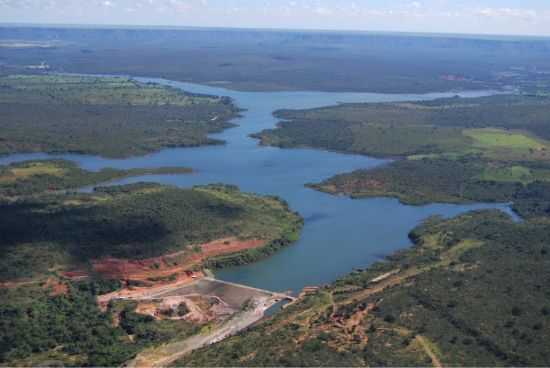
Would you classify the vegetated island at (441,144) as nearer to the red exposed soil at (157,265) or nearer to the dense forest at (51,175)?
the dense forest at (51,175)

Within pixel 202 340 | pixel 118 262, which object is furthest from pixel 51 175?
pixel 202 340

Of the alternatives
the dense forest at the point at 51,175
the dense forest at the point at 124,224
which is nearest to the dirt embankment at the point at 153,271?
the dense forest at the point at 124,224

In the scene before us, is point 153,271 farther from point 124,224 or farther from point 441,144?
point 441,144

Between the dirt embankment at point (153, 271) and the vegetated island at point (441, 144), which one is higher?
the vegetated island at point (441, 144)

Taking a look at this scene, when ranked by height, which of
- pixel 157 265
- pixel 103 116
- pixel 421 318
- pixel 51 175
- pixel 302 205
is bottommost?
pixel 157 265

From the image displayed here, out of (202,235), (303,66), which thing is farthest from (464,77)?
(202,235)

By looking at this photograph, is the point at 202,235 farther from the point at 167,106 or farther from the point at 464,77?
the point at 464,77

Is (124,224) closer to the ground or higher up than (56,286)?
higher up

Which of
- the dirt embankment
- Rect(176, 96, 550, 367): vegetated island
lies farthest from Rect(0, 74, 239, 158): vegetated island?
the dirt embankment
